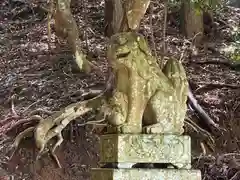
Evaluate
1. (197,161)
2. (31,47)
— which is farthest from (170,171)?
(31,47)

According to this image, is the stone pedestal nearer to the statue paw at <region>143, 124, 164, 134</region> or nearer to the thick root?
the statue paw at <region>143, 124, 164, 134</region>

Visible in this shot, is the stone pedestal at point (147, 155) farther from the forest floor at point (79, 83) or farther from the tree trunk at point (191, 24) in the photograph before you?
the tree trunk at point (191, 24)

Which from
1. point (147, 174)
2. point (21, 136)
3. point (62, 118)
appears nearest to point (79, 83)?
point (21, 136)

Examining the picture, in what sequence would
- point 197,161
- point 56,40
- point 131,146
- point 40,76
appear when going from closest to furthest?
point 131,146 < point 197,161 < point 40,76 < point 56,40

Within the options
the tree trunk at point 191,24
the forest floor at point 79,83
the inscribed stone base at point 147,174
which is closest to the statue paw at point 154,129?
the inscribed stone base at point 147,174

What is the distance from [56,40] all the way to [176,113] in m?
4.91

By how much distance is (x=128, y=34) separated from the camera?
9.57 ft

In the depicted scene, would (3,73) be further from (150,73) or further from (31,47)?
(150,73)

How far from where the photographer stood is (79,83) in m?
6.36

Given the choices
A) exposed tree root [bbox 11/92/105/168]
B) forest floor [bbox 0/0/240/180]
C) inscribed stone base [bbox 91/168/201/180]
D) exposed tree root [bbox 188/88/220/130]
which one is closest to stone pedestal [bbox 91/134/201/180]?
inscribed stone base [bbox 91/168/201/180]

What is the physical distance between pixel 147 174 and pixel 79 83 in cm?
371

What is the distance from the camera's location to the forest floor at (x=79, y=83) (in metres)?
5.55

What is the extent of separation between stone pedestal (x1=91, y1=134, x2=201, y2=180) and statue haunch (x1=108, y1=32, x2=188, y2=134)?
0.18 ft

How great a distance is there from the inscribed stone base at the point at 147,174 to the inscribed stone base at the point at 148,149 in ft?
0.17
